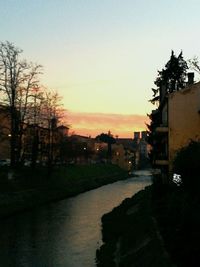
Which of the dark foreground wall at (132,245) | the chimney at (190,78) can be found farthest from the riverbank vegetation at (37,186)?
the chimney at (190,78)

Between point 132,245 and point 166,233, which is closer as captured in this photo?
point 166,233

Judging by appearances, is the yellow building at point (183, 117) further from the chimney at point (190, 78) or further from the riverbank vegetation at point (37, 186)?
the riverbank vegetation at point (37, 186)

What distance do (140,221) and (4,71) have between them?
37974mm

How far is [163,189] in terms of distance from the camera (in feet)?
137

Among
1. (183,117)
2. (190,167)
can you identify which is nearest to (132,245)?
(190,167)

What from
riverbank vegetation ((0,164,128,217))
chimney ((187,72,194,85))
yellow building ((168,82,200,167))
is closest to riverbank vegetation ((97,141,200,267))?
yellow building ((168,82,200,167))

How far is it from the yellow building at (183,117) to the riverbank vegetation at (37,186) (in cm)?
1567

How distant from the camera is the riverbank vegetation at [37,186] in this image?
53050 mm

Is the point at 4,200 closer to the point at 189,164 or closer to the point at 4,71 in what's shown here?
the point at 4,71

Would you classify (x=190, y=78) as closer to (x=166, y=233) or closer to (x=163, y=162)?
(x=163, y=162)

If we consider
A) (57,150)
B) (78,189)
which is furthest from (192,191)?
(57,150)

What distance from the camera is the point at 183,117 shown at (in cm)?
4966

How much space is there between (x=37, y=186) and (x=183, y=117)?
2319 centimetres

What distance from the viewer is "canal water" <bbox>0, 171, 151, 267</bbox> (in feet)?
91.2
